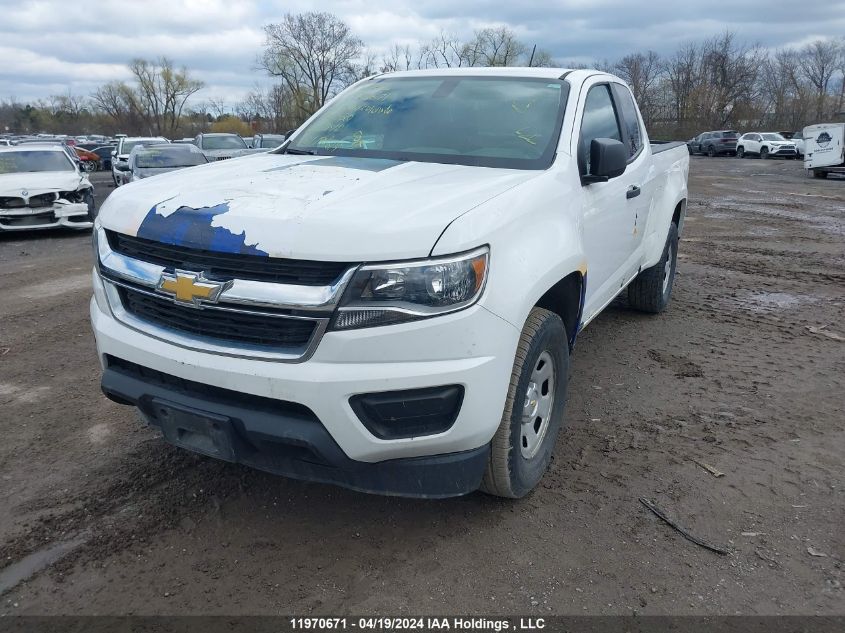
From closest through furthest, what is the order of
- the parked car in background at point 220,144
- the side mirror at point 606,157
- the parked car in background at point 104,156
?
the side mirror at point 606,157 → the parked car in background at point 220,144 → the parked car in background at point 104,156

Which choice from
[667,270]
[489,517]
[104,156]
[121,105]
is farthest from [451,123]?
[121,105]

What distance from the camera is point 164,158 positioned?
14.6m

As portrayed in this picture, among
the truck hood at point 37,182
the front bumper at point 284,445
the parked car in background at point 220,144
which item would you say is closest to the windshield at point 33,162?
the truck hood at point 37,182

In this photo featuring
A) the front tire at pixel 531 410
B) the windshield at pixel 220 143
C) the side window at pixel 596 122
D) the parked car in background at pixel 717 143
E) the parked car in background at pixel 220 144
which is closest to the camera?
the front tire at pixel 531 410

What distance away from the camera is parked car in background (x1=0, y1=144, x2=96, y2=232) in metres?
11.2

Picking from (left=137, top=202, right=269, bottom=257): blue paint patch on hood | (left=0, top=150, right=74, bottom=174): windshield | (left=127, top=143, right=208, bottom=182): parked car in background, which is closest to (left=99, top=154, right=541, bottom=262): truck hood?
(left=137, top=202, right=269, bottom=257): blue paint patch on hood

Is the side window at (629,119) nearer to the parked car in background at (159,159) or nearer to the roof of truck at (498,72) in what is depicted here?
the roof of truck at (498,72)

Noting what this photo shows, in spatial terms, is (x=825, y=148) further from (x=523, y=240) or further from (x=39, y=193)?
(x=523, y=240)

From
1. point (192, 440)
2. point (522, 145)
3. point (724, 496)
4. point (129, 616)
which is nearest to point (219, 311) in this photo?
point (192, 440)

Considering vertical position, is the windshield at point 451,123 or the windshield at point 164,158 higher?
the windshield at point 451,123

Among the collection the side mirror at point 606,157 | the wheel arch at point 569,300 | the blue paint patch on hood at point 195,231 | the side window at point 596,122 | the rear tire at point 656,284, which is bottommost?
the rear tire at point 656,284

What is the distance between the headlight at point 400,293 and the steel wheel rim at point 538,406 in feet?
2.31

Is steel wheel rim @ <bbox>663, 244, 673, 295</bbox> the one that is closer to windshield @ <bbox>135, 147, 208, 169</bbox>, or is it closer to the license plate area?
the license plate area

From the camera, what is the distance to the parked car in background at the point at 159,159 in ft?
46.0
